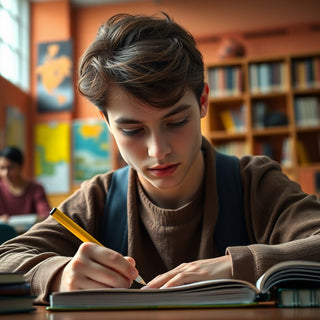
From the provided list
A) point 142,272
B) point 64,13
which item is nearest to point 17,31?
point 64,13

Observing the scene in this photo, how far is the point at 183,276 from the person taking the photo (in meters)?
0.96

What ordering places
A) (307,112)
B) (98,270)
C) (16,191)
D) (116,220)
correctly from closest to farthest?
(98,270), (116,220), (16,191), (307,112)

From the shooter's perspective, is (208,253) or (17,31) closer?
(208,253)

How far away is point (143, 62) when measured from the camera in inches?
48.6

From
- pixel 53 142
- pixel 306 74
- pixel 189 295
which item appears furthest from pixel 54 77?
pixel 189 295

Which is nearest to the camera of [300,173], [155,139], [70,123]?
[155,139]

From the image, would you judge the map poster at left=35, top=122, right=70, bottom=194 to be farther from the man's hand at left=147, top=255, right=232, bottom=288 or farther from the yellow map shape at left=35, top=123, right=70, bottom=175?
the man's hand at left=147, top=255, right=232, bottom=288

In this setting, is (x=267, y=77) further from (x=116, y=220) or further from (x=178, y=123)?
(x=178, y=123)

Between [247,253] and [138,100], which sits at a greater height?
[138,100]

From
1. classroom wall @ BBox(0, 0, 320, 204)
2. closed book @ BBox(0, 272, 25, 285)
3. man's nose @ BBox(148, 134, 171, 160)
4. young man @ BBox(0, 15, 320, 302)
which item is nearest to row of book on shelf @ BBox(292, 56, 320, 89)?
classroom wall @ BBox(0, 0, 320, 204)

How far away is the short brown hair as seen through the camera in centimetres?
122

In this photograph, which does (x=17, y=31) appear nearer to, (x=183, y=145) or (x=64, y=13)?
(x=64, y=13)

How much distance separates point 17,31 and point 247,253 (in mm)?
6192

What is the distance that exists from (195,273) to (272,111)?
17.0 ft
